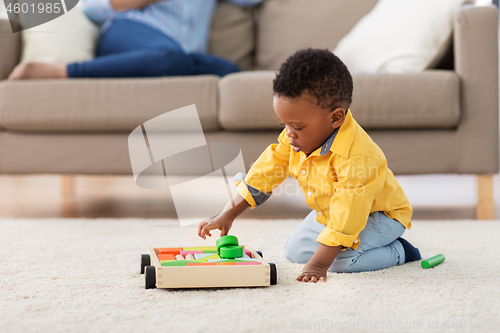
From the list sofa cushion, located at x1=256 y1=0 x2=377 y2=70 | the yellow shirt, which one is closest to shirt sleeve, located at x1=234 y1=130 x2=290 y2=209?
the yellow shirt

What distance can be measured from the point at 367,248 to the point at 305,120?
0.94ft

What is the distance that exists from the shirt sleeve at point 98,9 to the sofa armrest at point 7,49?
315mm

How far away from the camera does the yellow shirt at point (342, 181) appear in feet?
2.48

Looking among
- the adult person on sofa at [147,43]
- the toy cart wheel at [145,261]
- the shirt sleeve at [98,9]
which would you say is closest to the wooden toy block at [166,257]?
the toy cart wheel at [145,261]

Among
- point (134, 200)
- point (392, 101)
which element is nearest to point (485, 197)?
point (392, 101)

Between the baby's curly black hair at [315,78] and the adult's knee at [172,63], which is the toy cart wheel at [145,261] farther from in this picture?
the adult's knee at [172,63]

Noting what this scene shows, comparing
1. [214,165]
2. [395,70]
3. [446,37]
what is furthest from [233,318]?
[446,37]

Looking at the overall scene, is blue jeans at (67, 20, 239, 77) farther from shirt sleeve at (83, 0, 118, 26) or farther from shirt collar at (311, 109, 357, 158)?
shirt collar at (311, 109, 357, 158)

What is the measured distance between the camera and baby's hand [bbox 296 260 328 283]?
0.74 metres

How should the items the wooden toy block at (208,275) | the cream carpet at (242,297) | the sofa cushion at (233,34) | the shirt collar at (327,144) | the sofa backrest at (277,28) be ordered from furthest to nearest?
1. the sofa cushion at (233,34)
2. the sofa backrest at (277,28)
3. the shirt collar at (327,144)
4. the wooden toy block at (208,275)
5. the cream carpet at (242,297)

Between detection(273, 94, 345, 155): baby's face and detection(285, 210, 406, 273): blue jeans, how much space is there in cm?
20

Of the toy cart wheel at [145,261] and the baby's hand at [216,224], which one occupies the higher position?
the baby's hand at [216,224]

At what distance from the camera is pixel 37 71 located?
1423mm

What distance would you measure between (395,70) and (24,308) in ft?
4.12
